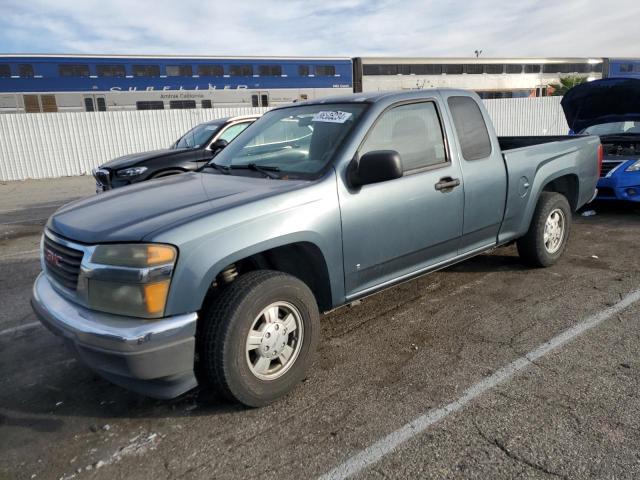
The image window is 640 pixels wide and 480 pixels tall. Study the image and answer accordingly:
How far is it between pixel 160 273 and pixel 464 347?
217 centimetres

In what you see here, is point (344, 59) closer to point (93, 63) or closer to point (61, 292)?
point (93, 63)

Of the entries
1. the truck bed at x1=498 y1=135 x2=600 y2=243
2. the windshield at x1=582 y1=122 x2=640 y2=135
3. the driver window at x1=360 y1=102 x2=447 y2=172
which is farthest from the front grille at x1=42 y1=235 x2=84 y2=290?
the windshield at x1=582 y1=122 x2=640 y2=135

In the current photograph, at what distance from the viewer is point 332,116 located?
3.53 meters

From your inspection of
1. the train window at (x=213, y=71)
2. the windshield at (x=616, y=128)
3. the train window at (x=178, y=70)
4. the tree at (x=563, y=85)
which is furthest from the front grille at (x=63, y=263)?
the tree at (x=563, y=85)

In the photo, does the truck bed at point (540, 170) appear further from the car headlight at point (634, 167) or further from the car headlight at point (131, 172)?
the car headlight at point (131, 172)

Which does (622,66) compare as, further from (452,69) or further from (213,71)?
(213,71)

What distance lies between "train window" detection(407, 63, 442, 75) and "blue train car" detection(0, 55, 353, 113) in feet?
24.8

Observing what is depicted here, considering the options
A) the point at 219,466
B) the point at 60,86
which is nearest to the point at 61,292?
the point at 219,466

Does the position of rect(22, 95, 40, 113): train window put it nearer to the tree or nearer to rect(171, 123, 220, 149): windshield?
rect(171, 123, 220, 149): windshield

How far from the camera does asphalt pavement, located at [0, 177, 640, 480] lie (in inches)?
90.8

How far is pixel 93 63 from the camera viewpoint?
27922mm

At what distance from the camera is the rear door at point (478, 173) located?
3.89 metres

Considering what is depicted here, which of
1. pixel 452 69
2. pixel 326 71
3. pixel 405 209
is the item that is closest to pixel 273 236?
pixel 405 209

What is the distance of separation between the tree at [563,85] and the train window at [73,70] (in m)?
34.8
